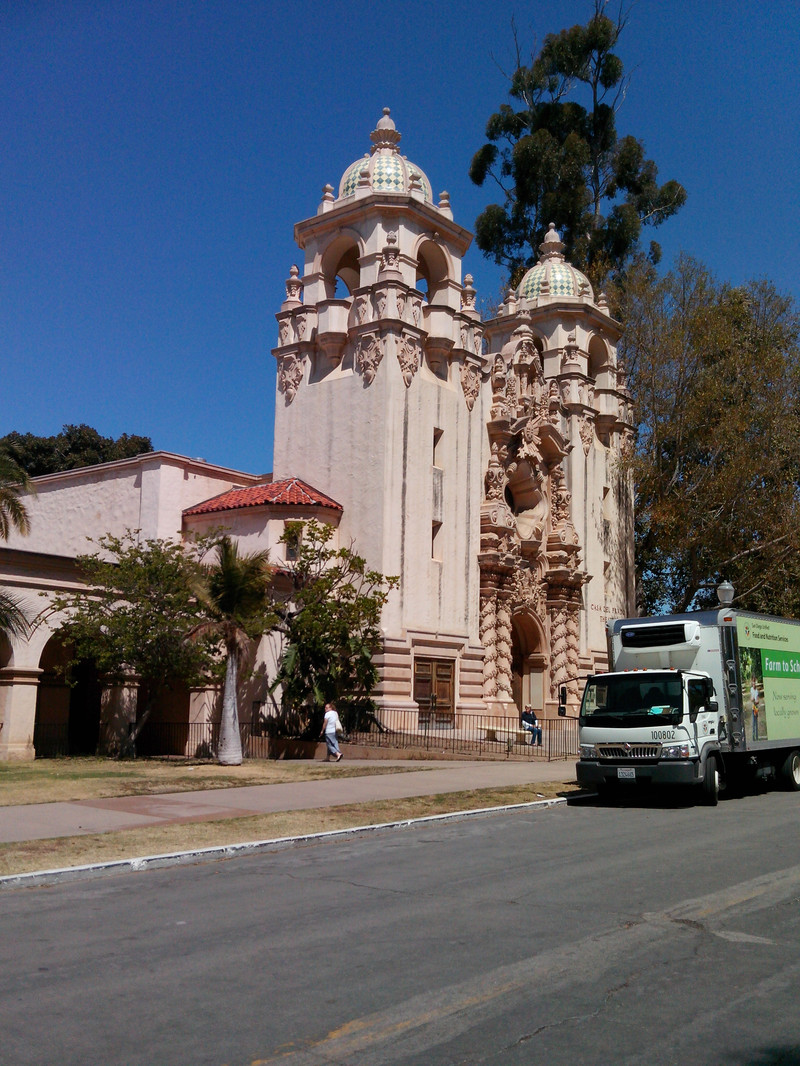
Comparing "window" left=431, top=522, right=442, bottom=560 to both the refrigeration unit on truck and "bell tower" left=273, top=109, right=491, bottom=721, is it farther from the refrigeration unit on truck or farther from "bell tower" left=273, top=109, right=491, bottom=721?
the refrigeration unit on truck

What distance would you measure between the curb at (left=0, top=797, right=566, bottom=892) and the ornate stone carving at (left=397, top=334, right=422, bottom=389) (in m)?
18.1

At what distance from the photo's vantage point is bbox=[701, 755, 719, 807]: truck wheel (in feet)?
53.4

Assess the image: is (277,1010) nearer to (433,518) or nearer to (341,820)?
(341,820)

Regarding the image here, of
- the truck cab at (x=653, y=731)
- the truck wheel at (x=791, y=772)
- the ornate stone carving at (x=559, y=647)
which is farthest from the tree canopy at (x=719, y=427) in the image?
the truck cab at (x=653, y=731)

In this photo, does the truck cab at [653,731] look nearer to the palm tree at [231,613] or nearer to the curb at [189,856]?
the curb at [189,856]

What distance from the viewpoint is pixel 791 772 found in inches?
766

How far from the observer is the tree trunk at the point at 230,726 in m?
22.4

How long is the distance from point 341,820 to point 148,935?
6.41 metres

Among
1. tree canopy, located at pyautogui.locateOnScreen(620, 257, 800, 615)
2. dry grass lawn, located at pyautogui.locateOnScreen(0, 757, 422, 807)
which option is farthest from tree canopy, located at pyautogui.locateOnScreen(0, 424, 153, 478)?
dry grass lawn, located at pyautogui.locateOnScreen(0, 757, 422, 807)

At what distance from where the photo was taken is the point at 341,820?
45.4 feet

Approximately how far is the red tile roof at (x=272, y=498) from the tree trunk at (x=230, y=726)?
25.4 ft

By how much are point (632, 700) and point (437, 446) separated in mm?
16249

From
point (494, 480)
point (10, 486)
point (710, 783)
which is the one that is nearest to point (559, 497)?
point (494, 480)

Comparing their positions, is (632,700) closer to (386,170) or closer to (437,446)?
(437,446)
